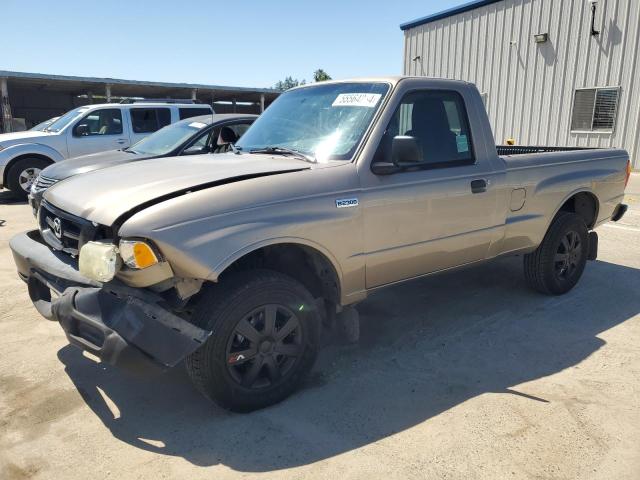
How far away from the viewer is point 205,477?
246cm

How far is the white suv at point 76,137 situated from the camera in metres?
10.3

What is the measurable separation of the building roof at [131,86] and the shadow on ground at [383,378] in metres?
19.5

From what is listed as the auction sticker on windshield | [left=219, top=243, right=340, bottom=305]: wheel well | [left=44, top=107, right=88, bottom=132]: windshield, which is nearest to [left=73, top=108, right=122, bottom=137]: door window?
[left=44, top=107, right=88, bottom=132]: windshield

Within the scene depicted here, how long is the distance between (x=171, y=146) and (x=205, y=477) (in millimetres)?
5593

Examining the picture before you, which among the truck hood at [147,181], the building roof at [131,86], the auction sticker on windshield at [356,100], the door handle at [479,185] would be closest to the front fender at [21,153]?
the truck hood at [147,181]

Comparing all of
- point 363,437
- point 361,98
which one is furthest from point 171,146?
point 363,437

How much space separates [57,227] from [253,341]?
1424 millimetres

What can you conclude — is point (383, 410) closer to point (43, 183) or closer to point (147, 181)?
point (147, 181)

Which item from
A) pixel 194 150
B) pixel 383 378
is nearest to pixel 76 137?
pixel 194 150

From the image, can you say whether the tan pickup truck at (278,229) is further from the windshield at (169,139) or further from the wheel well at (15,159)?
the wheel well at (15,159)

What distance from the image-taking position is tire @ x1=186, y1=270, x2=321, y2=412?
2732 mm

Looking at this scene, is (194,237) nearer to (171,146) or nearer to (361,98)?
(361,98)

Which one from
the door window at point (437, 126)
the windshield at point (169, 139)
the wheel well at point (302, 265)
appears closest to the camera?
the wheel well at point (302, 265)

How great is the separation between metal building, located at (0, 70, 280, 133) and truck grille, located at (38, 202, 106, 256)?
1952cm
